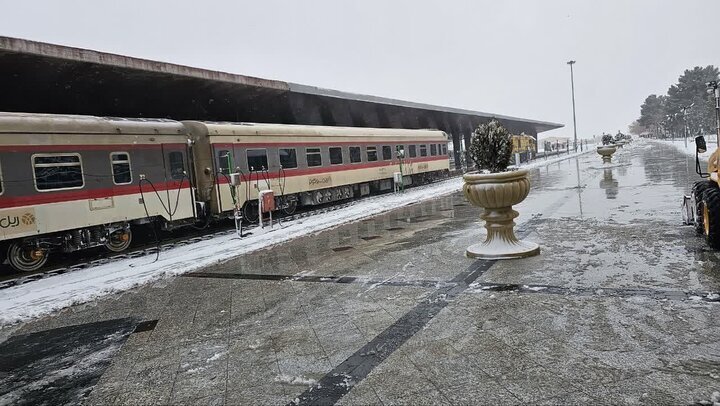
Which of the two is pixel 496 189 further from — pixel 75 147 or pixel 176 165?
pixel 176 165

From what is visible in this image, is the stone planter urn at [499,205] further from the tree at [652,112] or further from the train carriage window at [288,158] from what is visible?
the tree at [652,112]

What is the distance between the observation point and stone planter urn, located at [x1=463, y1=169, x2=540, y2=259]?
7500 mm

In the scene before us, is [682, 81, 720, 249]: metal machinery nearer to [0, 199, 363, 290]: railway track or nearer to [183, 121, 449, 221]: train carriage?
[0, 199, 363, 290]: railway track

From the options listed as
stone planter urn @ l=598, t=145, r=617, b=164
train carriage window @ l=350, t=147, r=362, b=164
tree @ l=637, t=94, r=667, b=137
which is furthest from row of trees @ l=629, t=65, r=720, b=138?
train carriage window @ l=350, t=147, r=362, b=164

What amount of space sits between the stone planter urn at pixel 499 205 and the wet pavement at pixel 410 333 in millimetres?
286

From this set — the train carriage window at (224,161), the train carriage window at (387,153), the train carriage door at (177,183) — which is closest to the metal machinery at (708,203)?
the train carriage window at (224,161)

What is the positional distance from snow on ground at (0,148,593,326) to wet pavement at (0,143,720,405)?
654 millimetres

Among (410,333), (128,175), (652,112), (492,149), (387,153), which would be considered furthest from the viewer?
(652,112)

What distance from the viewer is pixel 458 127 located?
2057 inches

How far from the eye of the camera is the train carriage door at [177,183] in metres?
13.7

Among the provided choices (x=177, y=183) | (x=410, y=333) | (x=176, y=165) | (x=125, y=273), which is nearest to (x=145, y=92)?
(x=176, y=165)

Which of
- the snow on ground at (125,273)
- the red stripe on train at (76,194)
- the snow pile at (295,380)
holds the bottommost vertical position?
the snow pile at (295,380)

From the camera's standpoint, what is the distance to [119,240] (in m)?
12.8

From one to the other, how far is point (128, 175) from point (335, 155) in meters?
10.2
